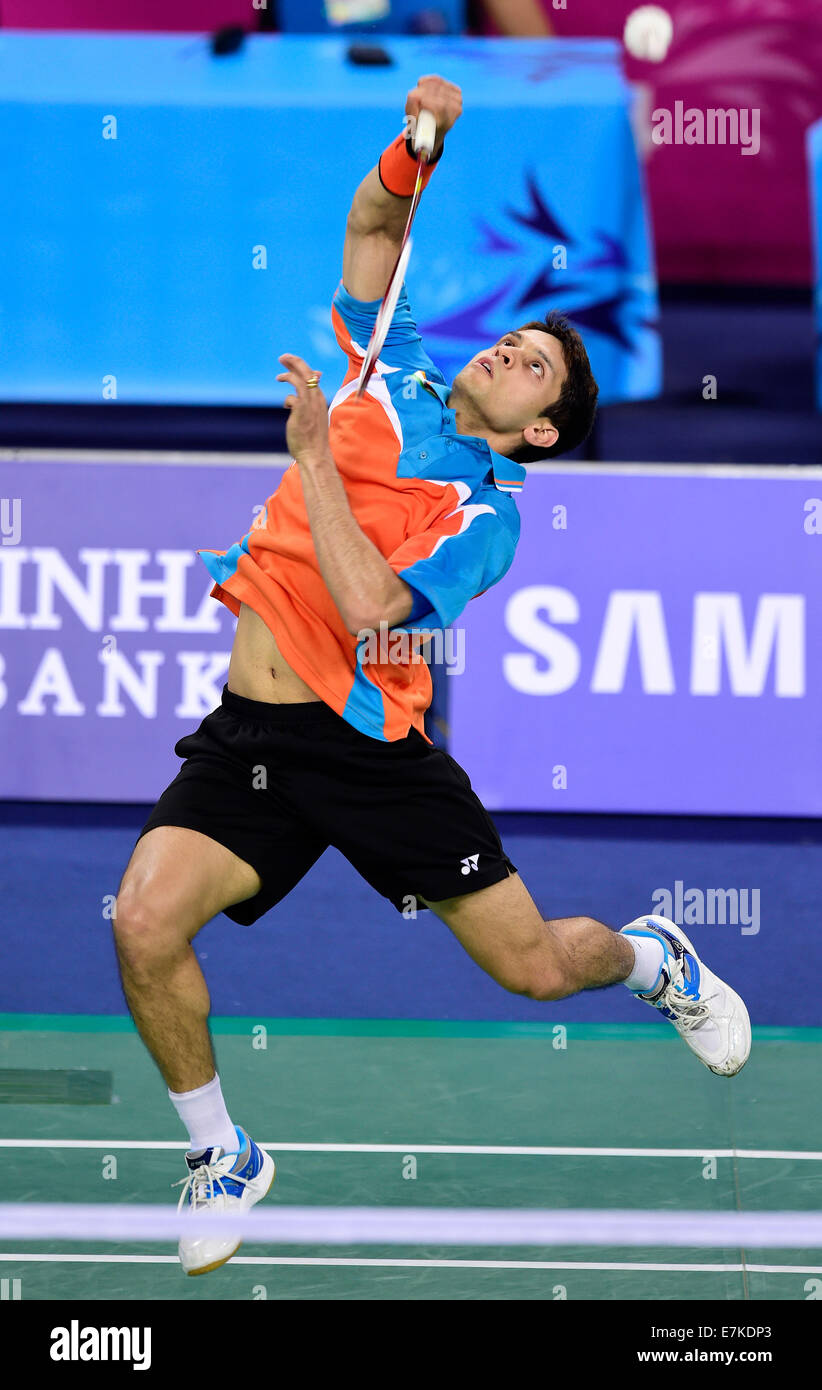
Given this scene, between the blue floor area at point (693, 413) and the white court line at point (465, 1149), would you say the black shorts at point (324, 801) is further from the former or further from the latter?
the blue floor area at point (693, 413)

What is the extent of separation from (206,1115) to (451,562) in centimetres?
110

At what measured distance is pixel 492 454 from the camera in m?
3.30

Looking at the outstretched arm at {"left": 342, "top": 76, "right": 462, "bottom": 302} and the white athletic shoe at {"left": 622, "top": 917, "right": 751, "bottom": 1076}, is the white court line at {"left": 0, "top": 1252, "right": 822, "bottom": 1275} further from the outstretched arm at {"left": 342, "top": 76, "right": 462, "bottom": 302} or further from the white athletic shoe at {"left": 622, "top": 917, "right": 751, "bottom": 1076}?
the outstretched arm at {"left": 342, "top": 76, "right": 462, "bottom": 302}

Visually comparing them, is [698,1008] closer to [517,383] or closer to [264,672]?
[264,672]

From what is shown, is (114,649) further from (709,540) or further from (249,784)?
(249,784)

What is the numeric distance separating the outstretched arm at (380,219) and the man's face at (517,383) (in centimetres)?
26

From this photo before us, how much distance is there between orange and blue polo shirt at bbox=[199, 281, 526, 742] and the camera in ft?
10.5

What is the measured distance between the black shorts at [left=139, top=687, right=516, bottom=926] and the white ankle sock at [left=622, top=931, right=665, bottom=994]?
22.2 inches

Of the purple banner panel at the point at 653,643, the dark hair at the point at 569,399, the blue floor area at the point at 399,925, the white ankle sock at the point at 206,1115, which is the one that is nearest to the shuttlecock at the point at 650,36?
the purple banner panel at the point at 653,643

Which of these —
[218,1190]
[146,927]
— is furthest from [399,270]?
[218,1190]

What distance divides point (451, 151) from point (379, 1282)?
4851mm

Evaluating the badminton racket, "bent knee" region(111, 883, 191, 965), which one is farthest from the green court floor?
the badminton racket

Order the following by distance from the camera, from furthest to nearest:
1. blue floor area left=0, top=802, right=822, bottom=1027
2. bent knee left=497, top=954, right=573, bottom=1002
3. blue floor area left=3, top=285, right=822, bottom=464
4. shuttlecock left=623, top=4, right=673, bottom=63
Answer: shuttlecock left=623, top=4, right=673, bottom=63 → blue floor area left=3, top=285, right=822, bottom=464 → blue floor area left=0, top=802, right=822, bottom=1027 → bent knee left=497, top=954, right=573, bottom=1002

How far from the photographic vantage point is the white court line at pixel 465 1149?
3887 mm
